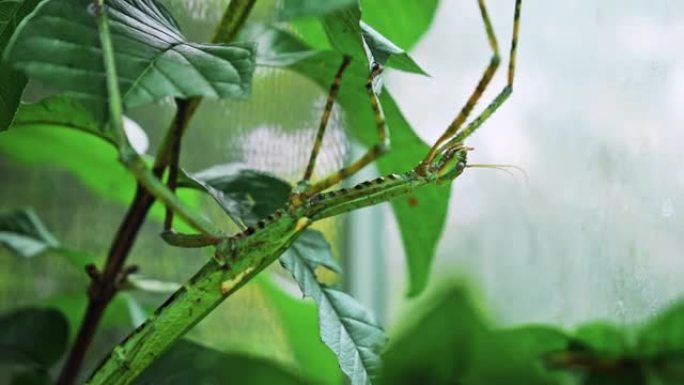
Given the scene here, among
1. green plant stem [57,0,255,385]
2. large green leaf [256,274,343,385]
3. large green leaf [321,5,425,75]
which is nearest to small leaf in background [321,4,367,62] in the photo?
large green leaf [321,5,425,75]

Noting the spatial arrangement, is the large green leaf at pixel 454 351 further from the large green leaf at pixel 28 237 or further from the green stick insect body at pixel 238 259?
the large green leaf at pixel 28 237

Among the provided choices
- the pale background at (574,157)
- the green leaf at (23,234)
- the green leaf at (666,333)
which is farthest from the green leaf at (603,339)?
the green leaf at (23,234)

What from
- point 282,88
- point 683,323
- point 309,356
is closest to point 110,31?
point 683,323

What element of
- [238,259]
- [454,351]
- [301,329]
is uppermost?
[454,351]

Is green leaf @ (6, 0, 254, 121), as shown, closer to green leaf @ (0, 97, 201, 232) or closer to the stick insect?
the stick insect

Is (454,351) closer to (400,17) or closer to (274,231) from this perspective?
(274,231)

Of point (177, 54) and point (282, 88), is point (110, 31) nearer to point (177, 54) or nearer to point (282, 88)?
point (177, 54)

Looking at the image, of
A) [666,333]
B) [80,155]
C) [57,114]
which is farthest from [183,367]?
[666,333]
